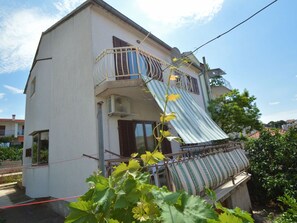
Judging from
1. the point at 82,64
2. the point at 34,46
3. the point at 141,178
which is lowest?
the point at 141,178

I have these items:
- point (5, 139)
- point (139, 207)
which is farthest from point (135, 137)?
point (5, 139)

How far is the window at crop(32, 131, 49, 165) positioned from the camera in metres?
9.09

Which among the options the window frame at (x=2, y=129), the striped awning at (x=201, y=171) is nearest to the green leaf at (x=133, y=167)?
the striped awning at (x=201, y=171)

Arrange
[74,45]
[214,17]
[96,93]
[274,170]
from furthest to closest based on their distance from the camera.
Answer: [274,170], [74,45], [96,93], [214,17]

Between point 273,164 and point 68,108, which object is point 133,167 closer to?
point 68,108

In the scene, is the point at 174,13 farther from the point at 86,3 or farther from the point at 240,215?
the point at 86,3

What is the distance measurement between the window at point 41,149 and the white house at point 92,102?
5cm

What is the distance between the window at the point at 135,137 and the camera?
7.44m

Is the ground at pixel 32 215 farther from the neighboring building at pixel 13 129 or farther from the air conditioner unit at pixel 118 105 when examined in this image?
the neighboring building at pixel 13 129

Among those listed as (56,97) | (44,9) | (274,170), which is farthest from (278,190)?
(44,9)

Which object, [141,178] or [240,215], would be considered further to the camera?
[141,178]

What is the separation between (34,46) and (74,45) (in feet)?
16.6

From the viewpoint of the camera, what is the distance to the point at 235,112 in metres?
14.4

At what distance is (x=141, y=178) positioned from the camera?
128 cm
